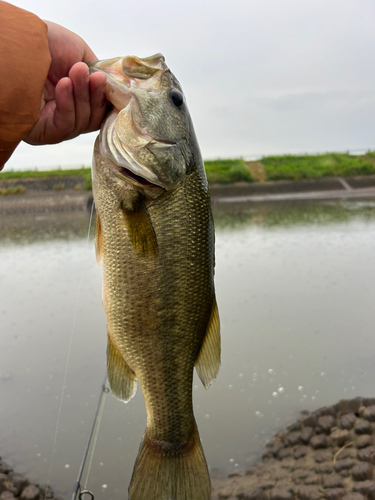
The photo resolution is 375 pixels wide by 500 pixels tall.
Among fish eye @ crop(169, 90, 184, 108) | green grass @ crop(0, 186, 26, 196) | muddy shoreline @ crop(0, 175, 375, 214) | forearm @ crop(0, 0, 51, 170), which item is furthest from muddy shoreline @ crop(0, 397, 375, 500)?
green grass @ crop(0, 186, 26, 196)

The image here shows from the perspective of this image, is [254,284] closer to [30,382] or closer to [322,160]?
[30,382]

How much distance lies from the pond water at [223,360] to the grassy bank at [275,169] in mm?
20139

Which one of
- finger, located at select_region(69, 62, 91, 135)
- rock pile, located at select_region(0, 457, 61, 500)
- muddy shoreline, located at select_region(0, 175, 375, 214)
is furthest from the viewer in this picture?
muddy shoreline, located at select_region(0, 175, 375, 214)

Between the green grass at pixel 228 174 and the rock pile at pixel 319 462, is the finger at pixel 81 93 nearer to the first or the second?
the rock pile at pixel 319 462

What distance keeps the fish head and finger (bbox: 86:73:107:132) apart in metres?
0.04

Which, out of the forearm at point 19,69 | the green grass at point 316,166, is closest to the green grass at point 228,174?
the green grass at point 316,166

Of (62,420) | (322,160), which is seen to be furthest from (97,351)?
(322,160)

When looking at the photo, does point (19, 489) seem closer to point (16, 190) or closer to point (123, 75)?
point (123, 75)

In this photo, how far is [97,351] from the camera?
6.56 meters

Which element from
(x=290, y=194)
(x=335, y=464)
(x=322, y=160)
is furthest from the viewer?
(x=322, y=160)

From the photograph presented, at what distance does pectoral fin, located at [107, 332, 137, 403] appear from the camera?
1.84 m

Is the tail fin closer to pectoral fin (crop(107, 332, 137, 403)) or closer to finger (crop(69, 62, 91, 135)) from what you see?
pectoral fin (crop(107, 332, 137, 403))

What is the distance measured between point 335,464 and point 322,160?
35.6 meters

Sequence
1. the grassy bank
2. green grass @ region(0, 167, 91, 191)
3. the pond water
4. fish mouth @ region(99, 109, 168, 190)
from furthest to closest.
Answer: the grassy bank
green grass @ region(0, 167, 91, 191)
the pond water
fish mouth @ region(99, 109, 168, 190)
